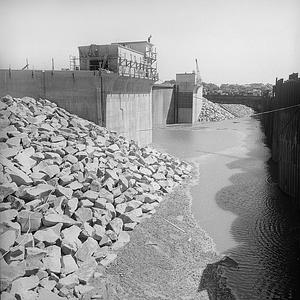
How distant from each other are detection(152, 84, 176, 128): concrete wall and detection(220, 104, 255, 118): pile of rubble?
A: 2610cm

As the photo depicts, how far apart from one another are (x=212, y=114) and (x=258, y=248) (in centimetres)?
5942

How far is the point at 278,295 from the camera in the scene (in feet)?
41.0

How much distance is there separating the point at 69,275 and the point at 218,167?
20836mm

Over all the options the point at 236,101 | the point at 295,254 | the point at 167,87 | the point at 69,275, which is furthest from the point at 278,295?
the point at 236,101

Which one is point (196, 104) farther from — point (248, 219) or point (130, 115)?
point (248, 219)

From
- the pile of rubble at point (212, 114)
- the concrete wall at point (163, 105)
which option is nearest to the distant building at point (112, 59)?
the concrete wall at point (163, 105)

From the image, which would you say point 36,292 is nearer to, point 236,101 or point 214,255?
point 214,255

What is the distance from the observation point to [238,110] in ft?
284

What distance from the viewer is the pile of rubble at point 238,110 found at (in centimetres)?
8450

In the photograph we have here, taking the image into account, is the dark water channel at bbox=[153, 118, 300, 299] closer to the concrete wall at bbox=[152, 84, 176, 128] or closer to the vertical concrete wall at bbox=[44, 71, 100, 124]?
the vertical concrete wall at bbox=[44, 71, 100, 124]

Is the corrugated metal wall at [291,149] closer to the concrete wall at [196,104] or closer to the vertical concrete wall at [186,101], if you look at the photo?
the vertical concrete wall at [186,101]

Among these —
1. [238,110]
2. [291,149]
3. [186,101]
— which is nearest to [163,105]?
[186,101]

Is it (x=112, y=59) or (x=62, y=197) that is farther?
(x=112, y=59)

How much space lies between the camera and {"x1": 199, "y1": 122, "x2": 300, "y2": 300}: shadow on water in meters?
12.9
